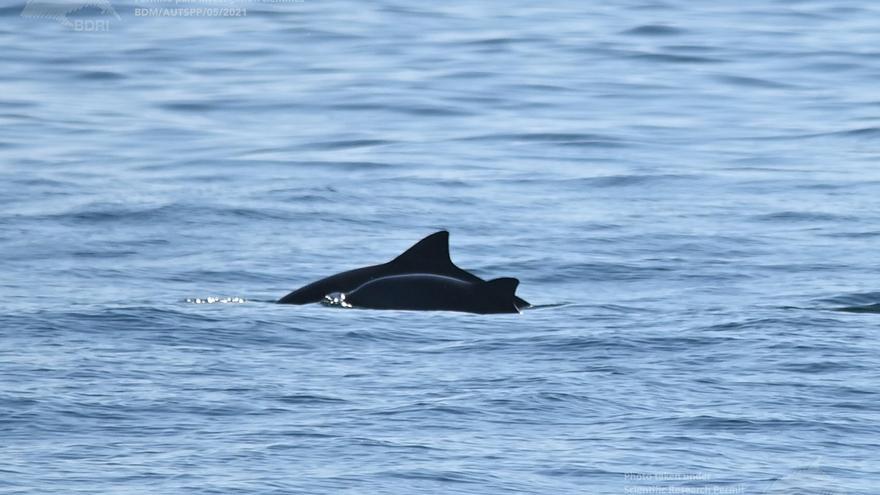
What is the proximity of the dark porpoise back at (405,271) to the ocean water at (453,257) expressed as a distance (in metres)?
0.33

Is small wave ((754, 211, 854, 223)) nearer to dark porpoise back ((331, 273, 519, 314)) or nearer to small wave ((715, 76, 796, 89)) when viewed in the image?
dark porpoise back ((331, 273, 519, 314))

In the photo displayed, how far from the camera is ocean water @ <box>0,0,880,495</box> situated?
30.4 ft

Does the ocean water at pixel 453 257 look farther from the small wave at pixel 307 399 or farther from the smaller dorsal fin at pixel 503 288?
the smaller dorsal fin at pixel 503 288

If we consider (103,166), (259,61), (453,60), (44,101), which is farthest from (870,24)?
(103,166)

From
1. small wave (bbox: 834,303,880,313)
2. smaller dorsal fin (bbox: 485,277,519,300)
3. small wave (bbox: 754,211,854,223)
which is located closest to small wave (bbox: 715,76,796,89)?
small wave (bbox: 754,211,854,223)

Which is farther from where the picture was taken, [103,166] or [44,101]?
[44,101]

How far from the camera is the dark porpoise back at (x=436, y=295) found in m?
13.1

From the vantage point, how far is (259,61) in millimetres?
32656

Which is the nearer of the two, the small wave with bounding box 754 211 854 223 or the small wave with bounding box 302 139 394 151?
the small wave with bounding box 754 211 854 223

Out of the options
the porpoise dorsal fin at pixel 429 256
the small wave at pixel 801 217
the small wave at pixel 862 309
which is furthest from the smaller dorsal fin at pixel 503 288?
the small wave at pixel 801 217

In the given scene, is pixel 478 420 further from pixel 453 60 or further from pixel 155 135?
pixel 453 60

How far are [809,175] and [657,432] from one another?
12.1 metres

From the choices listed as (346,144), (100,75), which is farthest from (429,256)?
(100,75)

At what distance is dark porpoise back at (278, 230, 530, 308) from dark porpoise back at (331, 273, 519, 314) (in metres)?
0.07
